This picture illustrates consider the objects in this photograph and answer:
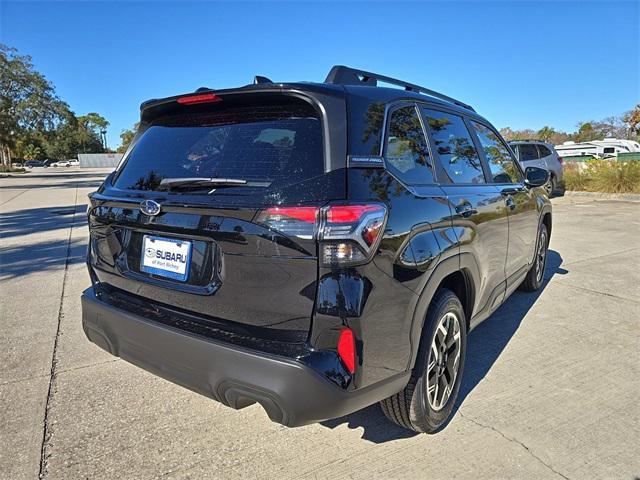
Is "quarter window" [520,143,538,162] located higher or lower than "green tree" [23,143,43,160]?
lower

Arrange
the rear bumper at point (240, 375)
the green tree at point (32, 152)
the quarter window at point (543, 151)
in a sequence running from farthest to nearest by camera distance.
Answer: the green tree at point (32, 152)
the quarter window at point (543, 151)
the rear bumper at point (240, 375)

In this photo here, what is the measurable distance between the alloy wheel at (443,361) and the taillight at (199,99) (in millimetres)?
1618

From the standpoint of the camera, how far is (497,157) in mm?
3609

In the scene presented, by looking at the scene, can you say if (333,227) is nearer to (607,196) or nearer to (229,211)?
(229,211)

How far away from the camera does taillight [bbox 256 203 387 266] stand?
5.63 ft

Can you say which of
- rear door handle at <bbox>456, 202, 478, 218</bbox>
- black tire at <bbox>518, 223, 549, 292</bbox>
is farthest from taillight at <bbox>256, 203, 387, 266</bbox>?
black tire at <bbox>518, 223, 549, 292</bbox>

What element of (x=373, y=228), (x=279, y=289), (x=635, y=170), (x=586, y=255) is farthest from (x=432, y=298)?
(x=635, y=170)

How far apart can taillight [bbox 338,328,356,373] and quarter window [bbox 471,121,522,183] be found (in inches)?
84.9

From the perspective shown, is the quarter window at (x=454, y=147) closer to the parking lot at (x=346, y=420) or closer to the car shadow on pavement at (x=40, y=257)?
the parking lot at (x=346, y=420)

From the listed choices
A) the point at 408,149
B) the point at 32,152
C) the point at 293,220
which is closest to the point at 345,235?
the point at 293,220

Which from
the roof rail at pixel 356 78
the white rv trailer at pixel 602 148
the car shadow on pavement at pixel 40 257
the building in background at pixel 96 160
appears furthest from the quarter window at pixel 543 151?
the building in background at pixel 96 160

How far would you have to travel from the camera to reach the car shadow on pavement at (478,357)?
98.4 inches

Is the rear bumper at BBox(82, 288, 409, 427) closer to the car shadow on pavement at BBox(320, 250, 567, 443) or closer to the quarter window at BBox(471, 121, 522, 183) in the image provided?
the car shadow on pavement at BBox(320, 250, 567, 443)

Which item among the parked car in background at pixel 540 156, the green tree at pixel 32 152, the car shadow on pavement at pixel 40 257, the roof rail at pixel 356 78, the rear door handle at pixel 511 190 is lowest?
the car shadow on pavement at pixel 40 257
